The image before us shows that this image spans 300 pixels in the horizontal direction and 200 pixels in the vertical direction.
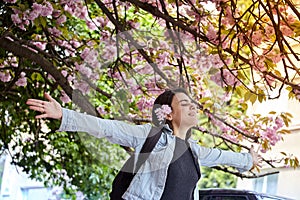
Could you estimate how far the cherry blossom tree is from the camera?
6.63 ft

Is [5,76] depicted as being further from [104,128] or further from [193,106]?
[104,128]

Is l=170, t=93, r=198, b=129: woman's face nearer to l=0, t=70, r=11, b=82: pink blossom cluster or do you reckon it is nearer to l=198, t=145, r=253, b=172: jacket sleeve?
l=198, t=145, r=253, b=172: jacket sleeve

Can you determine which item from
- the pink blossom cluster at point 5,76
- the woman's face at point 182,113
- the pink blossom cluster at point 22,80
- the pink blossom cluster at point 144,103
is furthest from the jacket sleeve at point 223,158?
the pink blossom cluster at point 5,76

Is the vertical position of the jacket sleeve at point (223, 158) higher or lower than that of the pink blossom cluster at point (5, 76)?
lower

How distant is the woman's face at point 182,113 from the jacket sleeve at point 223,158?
117mm

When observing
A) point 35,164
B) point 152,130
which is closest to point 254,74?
point 152,130

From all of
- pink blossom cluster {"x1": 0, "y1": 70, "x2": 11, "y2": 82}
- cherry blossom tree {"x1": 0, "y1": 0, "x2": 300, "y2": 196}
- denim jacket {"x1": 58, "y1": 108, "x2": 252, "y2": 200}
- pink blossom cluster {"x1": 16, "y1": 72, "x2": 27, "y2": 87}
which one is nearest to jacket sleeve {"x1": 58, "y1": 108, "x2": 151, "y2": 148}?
denim jacket {"x1": 58, "y1": 108, "x2": 252, "y2": 200}

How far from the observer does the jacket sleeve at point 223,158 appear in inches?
77.4

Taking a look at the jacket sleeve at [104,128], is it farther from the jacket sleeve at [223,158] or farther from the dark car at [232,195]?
the dark car at [232,195]

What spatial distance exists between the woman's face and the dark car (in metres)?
0.67

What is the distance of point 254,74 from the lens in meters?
2.15

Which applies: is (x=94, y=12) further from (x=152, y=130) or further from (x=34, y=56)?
(x=152, y=130)

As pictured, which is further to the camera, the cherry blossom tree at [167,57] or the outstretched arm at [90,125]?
the cherry blossom tree at [167,57]

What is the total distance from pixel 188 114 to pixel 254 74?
15.9 inches
